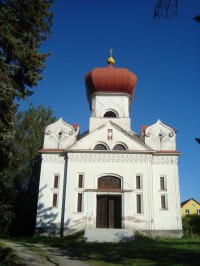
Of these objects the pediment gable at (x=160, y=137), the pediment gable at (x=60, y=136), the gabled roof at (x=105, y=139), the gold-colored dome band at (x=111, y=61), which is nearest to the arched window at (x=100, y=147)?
the gabled roof at (x=105, y=139)

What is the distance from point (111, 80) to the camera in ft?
92.4

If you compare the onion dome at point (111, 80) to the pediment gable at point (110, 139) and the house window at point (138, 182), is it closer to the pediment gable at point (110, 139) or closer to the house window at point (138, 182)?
the pediment gable at point (110, 139)

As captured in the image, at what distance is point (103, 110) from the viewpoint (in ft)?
92.6

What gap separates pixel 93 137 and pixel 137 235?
27.4 ft

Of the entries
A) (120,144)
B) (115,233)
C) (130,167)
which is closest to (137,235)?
(115,233)

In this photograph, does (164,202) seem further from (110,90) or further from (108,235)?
(110,90)

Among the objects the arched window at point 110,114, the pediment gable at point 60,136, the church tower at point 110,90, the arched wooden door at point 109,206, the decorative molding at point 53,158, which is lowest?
the arched wooden door at point 109,206

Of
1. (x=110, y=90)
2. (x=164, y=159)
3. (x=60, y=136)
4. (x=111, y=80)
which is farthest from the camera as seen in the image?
(x=110, y=90)

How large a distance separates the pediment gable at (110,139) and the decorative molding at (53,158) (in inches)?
52.4

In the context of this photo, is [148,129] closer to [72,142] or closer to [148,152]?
[148,152]

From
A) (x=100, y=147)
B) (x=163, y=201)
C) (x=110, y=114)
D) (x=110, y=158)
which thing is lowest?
(x=163, y=201)

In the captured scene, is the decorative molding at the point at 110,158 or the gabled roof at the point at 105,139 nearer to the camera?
the decorative molding at the point at 110,158

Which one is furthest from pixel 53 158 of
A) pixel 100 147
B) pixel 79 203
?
pixel 79 203

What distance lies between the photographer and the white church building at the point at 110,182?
73.9 ft
